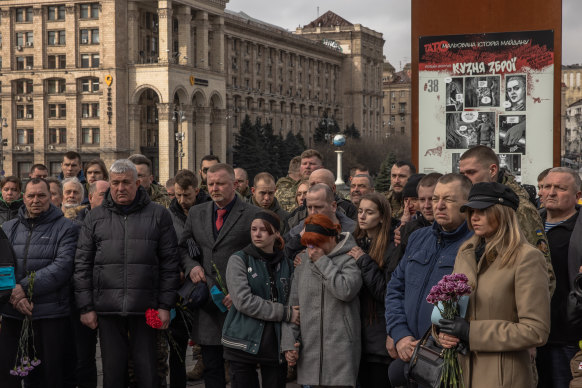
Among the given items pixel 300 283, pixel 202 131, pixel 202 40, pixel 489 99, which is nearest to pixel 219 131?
pixel 202 131

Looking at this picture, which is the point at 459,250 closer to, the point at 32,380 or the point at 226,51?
the point at 32,380

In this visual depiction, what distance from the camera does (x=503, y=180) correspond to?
594 cm

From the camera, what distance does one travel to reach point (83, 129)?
207ft

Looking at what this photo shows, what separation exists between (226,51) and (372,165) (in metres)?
19.2

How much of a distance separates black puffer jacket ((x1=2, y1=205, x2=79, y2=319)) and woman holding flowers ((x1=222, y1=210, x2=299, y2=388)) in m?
1.56

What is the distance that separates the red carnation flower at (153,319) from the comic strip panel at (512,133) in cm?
485

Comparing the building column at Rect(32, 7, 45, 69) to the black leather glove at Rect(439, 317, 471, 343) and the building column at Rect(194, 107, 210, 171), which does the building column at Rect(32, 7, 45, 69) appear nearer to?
the building column at Rect(194, 107, 210, 171)

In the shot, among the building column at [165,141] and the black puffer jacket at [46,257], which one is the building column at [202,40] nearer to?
the building column at [165,141]

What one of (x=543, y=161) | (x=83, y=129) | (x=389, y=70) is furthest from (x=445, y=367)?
(x=389, y=70)

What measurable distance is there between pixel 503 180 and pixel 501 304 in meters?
1.98

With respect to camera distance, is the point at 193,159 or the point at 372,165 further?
the point at 372,165

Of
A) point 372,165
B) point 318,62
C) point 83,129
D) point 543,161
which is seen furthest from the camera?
point 318,62

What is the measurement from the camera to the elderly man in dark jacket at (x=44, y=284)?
6531 millimetres

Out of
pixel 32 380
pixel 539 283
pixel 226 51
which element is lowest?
pixel 32 380
